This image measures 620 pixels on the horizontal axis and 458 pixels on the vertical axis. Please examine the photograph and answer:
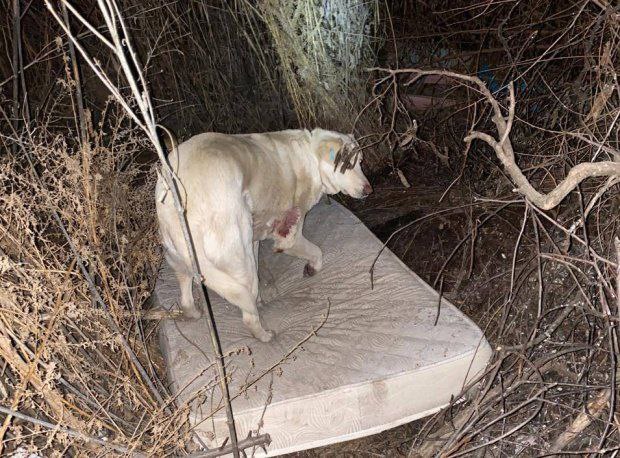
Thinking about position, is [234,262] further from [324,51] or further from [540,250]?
[324,51]

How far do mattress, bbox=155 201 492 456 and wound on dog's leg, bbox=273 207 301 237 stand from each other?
1.23ft

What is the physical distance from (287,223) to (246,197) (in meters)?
0.51

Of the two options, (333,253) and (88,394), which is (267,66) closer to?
(333,253)

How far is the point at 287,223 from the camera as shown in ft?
9.26

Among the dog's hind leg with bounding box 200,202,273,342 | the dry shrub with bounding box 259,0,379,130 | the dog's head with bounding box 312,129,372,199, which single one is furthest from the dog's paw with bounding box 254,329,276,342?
the dry shrub with bounding box 259,0,379,130

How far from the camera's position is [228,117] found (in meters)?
4.63

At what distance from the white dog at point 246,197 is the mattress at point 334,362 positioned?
20 centimetres

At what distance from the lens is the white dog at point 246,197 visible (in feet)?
7.01

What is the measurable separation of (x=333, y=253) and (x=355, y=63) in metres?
1.58

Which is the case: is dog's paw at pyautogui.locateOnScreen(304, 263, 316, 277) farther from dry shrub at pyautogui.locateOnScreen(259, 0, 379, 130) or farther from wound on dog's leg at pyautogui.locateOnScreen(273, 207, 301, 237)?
dry shrub at pyautogui.locateOnScreen(259, 0, 379, 130)

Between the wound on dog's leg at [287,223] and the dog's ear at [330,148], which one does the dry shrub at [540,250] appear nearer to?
the dog's ear at [330,148]

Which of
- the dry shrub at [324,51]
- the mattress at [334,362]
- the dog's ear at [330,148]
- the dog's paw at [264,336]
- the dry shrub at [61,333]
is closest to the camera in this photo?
the dry shrub at [61,333]

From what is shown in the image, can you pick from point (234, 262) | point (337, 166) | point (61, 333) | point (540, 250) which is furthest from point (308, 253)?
point (61, 333)

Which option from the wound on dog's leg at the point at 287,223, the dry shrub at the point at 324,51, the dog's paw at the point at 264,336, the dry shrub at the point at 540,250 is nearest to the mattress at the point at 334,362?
the dog's paw at the point at 264,336
